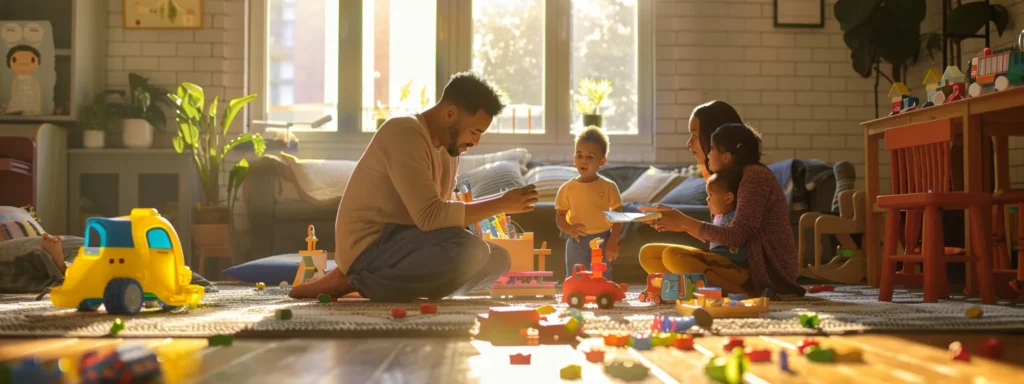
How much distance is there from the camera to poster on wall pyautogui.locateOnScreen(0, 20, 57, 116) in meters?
5.35

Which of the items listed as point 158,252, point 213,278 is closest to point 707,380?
point 158,252

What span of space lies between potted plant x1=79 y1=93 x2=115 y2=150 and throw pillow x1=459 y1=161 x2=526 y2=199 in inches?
81.9

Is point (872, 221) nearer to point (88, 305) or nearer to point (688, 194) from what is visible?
point (688, 194)

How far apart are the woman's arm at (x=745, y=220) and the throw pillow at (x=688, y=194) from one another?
1879 mm

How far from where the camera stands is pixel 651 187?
16.5 ft

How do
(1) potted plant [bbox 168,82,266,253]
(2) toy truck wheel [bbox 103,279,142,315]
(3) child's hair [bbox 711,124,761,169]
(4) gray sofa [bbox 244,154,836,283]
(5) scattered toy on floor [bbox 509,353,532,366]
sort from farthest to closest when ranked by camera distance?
1. (1) potted plant [bbox 168,82,266,253]
2. (4) gray sofa [bbox 244,154,836,283]
3. (3) child's hair [bbox 711,124,761,169]
4. (2) toy truck wheel [bbox 103,279,142,315]
5. (5) scattered toy on floor [bbox 509,353,532,366]

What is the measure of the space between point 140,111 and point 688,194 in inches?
125

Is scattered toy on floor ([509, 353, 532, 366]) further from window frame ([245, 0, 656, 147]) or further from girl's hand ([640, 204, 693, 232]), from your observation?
window frame ([245, 0, 656, 147])

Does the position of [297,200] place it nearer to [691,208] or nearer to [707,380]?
[691,208]

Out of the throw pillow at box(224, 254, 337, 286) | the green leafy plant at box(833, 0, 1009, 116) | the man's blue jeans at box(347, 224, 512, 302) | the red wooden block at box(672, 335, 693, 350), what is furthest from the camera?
the green leafy plant at box(833, 0, 1009, 116)

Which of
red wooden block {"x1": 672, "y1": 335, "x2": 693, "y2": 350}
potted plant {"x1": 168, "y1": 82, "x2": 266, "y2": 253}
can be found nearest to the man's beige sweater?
red wooden block {"x1": 672, "y1": 335, "x2": 693, "y2": 350}

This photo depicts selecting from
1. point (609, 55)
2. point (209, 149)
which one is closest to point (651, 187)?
point (609, 55)

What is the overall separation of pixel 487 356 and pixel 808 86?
4734 mm

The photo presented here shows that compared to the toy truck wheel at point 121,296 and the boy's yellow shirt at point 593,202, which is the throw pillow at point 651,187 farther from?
the toy truck wheel at point 121,296
